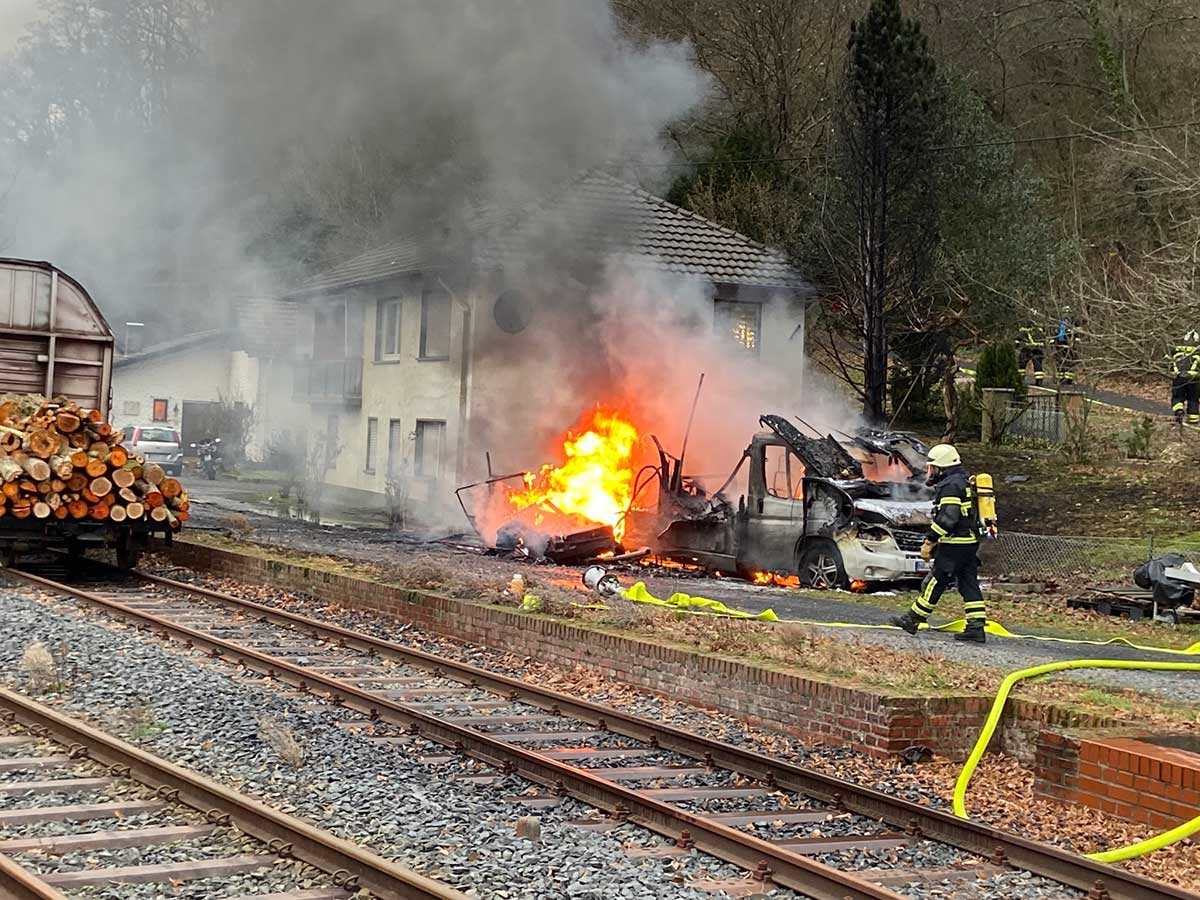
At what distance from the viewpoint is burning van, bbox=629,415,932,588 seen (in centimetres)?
1530

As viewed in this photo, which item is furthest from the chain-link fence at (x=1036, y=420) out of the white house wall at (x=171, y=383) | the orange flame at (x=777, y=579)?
the white house wall at (x=171, y=383)

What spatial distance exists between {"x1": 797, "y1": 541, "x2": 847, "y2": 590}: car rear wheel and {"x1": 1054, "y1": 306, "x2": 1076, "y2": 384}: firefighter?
10.4 meters

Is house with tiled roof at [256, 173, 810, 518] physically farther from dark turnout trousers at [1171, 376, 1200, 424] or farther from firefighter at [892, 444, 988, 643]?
firefighter at [892, 444, 988, 643]

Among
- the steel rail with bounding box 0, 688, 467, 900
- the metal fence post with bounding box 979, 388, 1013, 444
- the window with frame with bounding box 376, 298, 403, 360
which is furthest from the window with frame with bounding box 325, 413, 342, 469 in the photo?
the steel rail with bounding box 0, 688, 467, 900

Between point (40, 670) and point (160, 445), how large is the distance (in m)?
27.5

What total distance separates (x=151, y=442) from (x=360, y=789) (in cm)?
3034

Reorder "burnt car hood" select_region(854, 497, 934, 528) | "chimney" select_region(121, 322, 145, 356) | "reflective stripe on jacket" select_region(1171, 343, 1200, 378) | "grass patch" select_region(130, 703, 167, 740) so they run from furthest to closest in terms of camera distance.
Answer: "chimney" select_region(121, 322, 145, 356)
"reflective stripe on jacket" select_region(1171, 343, 1200, 378)
"burnt car hood" select_region(854, 497, 934, 528)
"grass patch" select_region(130, 703, 167, 740)

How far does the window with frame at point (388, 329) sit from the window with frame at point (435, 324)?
1580 mm

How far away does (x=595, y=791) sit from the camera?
22.7 feet

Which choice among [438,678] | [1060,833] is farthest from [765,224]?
[1060,833]

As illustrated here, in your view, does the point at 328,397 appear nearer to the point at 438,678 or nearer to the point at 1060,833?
the point at 438,678

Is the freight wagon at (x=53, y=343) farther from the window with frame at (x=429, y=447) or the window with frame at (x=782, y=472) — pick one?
the window with frame at (x=429, y=447)

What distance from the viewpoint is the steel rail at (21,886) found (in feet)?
16.3

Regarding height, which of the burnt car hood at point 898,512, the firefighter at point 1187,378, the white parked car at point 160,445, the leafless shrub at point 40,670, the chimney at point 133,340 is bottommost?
the leafless shrub at point 40,670
